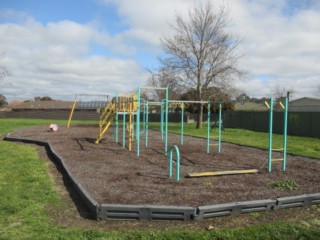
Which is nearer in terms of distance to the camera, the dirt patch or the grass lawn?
the grass lawn

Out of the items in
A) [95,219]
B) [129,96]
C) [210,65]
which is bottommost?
[95,219]

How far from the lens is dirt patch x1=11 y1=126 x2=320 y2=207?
5983 millimetres

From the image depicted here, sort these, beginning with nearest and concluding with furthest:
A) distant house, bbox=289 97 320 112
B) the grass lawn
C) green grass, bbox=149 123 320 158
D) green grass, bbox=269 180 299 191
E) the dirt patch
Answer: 1. the grass lawn
2. the dirt patch
3. green grass, bbox=269 180 299 191
4. green grass, bbox=149 123 320 158
5. distant house, bbox=289 97 320 112

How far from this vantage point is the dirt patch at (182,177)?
19.6 ft

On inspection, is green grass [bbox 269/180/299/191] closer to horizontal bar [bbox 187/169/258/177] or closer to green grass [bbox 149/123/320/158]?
horizontal bar [bbox 187/169/258/177]

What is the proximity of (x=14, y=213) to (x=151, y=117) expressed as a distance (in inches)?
1851

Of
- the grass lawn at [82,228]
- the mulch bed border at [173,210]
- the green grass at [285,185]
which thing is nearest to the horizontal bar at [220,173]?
the green grass at [285,185]

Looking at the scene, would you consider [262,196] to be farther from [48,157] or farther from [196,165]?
[48,157]

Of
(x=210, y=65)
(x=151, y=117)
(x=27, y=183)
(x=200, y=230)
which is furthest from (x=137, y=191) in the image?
(x=151, y=117)

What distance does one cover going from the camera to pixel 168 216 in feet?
16.4

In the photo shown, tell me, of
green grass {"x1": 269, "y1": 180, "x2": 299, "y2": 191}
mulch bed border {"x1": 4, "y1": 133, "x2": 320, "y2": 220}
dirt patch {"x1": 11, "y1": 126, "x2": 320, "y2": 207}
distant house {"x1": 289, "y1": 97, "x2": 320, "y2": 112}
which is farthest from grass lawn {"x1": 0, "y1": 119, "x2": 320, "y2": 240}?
distant house {"x1": 289, "y1": 97, "x2": 320, "y2": 112}

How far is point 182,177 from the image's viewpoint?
7.75m

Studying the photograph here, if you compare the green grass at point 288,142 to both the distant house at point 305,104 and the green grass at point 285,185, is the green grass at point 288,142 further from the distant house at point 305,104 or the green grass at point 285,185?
the distant house at point 305,104

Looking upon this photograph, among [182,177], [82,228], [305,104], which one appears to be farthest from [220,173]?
[305,104]
